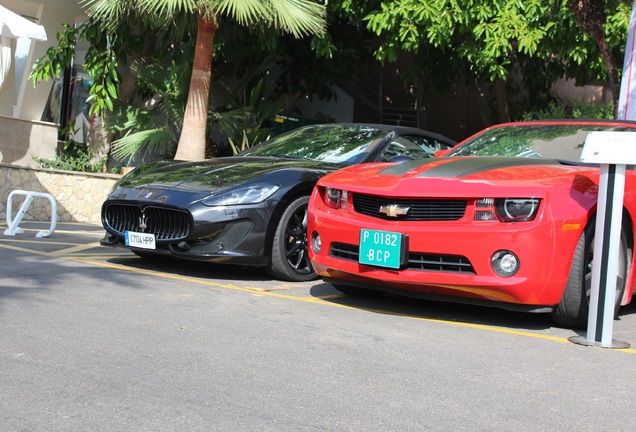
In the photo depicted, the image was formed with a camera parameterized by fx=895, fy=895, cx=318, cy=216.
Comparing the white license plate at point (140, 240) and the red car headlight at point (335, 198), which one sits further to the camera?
the white license plate at point (140, 240)

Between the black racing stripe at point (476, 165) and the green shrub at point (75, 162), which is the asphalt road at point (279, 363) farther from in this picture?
the green shrub at point (75, 162)

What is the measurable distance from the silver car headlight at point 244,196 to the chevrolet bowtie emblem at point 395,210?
141cm

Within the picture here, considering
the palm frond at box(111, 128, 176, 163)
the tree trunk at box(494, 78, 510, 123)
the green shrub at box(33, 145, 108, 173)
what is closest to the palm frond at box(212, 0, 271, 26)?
the palm frond at box(111, 128, 176, 163)

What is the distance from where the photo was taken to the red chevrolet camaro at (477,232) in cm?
528

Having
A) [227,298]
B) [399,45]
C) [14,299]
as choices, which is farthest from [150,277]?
[399,45]

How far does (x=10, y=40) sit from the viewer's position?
542 inches

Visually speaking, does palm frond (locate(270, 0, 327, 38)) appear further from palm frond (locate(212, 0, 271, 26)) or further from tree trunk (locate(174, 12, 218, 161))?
tree trunk (locate(174, 12, 218, 161))

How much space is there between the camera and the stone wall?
12906 millimetres

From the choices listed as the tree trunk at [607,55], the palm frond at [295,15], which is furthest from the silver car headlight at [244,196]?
the tree trunk at [607,55]

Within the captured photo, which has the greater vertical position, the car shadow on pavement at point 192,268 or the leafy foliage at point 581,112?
the leafy foliage at point 581,112

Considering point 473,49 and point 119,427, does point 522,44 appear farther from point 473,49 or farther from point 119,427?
point 119,427

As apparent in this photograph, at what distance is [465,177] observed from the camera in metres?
5.61

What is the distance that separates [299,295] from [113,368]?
2.66 metres

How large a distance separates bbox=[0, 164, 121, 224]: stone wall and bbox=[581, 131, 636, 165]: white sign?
9501 millimetres
